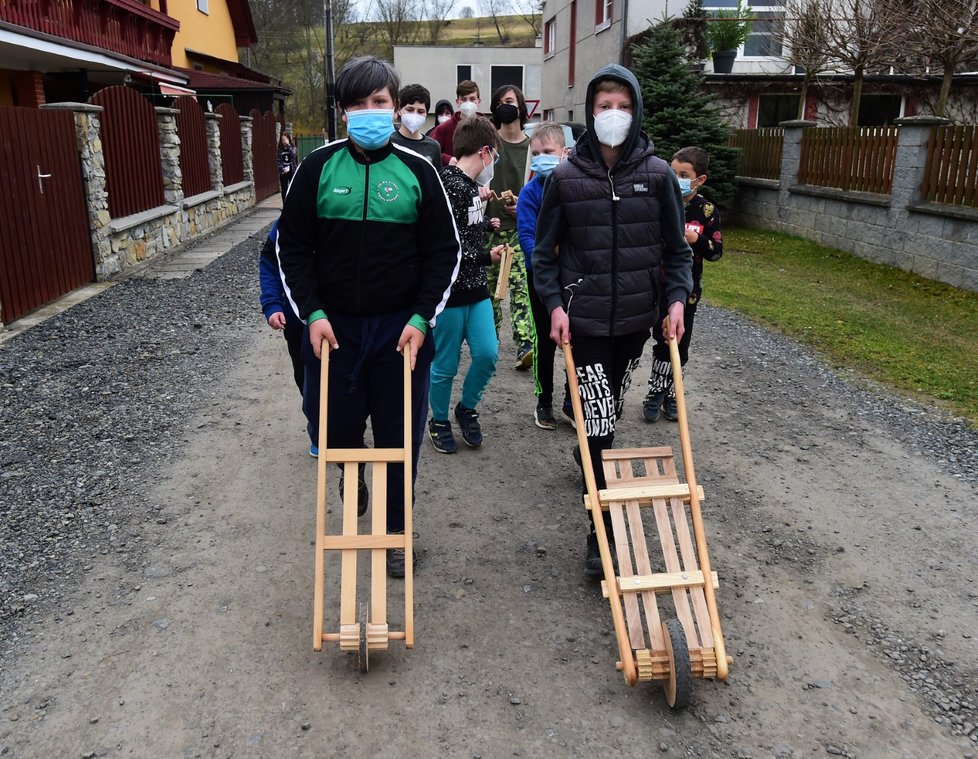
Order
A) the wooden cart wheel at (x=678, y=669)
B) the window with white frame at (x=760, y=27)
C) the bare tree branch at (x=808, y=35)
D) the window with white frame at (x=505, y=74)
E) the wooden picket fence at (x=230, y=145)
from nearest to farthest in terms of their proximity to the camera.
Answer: the wooden cart wheel at (x=678, y=669) → the bare tree branch at (x=808, y=35) → the wooden picket fence at (x=230, y=145) → the window with white frame at (x=760, y=27) → the window with white frame at (x=505, y=74)

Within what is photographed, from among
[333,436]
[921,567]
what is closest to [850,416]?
[921,567]

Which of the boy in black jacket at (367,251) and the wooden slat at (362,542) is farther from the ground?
the boy in black jacket at (367,251)

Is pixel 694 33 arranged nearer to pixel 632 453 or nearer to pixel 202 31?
pixel 202 31

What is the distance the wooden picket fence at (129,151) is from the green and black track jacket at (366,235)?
9.27m

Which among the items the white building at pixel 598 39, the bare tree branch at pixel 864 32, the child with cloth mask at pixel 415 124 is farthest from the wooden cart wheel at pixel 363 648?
the white building at pixel 598 39

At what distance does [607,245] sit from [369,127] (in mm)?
1052

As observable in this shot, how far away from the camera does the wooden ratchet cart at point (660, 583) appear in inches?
113

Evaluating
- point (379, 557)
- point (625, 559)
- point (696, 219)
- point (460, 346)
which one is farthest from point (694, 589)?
point (696, 219)

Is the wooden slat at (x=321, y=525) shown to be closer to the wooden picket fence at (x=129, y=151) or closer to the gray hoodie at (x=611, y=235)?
the gray hoodie at (x=611, y=235)

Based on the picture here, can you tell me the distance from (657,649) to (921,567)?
5.54ft

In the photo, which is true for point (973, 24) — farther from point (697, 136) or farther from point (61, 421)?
point (61, 421)

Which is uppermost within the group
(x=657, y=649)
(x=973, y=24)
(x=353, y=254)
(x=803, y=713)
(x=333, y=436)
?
(x=973, y=24)

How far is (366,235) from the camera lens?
11.0 ft

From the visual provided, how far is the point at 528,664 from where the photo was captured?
3166 mm
